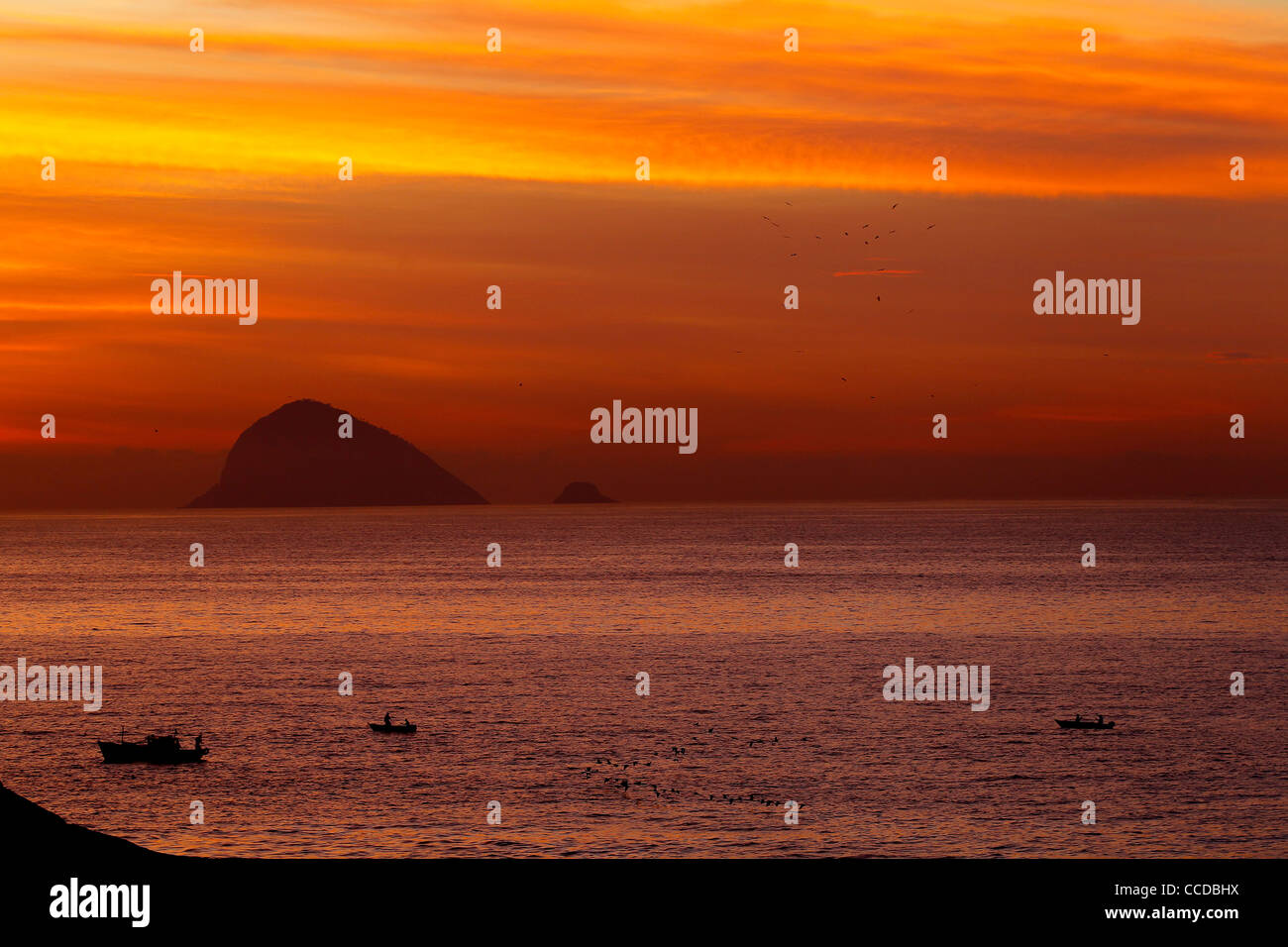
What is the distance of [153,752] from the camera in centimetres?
5869

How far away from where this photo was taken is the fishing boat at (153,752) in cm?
5866

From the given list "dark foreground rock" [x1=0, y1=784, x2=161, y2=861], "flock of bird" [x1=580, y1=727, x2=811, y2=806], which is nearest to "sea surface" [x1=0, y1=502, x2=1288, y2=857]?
"flock of bird" [x1=580, y1=727, x2=811, y2=806]

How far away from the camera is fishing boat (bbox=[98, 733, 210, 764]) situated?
58656 mm

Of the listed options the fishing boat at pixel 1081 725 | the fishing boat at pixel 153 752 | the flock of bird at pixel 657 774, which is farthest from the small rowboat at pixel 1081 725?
the fishing boat at pixel 153 752

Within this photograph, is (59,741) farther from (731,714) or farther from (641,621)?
(641,621)

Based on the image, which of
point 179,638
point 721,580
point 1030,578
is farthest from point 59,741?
point 1030,578

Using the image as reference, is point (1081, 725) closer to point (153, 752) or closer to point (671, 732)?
point (671, 732)

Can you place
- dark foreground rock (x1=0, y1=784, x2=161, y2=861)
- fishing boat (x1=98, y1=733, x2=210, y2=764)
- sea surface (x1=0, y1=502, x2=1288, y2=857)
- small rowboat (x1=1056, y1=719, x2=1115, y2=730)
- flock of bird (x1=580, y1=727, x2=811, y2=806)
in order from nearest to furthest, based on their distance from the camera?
dark foreground rock (x1=0, y1=784, x2=161, y2=861) < sea surface (x1=0, y1=502, x2=1288, y2=857) < flock of bird (x1=580, y1=727, x2=811, y2=806) < fishing boat (x1=98, y1=733, x2=210, y2=764) < small rowboat (x1=1056, y1=719, x2=1115, y2=730)

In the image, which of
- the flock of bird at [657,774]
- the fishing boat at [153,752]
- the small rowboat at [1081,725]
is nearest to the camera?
the flock of bird at [657,774]

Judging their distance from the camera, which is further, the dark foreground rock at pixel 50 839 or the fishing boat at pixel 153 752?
the fishing boat at pixel 153 752

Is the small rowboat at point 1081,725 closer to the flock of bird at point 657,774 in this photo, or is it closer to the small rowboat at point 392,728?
the flock of bird at point 657,774

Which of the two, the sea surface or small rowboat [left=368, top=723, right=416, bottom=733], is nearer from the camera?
the sea surface

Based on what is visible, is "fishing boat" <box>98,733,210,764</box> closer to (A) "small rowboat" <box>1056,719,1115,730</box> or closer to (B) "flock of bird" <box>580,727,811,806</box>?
(B) "flock of bird" <box>580,727,811,806</box>

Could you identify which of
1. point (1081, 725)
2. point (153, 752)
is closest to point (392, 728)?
point (153, 752)
